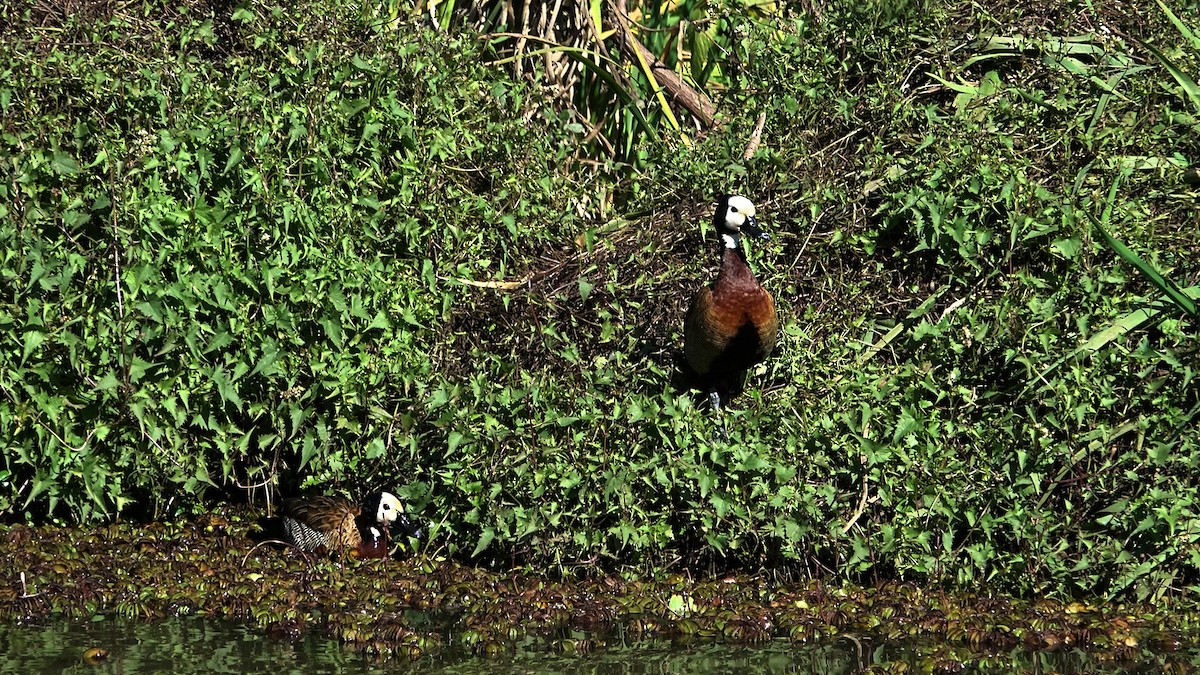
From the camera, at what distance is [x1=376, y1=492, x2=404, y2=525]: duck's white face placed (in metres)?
5.91

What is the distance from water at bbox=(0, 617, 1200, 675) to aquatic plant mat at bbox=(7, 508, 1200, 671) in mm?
28

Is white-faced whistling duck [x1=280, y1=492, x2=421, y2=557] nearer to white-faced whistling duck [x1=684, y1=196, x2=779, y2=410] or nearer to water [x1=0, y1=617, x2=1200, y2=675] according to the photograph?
water [x1=0, y1=617, x2=1200, y2=675]

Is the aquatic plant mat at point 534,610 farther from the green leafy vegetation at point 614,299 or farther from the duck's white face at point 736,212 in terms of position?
the duck's white face at point 736,212

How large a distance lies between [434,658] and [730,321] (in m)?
1.81

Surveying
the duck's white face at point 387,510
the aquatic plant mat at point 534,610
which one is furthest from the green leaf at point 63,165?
the duck's white face at point 387,510

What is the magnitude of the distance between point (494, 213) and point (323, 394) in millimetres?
1310

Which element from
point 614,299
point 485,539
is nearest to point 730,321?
point 614,299

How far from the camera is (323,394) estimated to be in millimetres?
5891

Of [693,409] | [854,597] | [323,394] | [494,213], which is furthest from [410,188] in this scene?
[854,597]

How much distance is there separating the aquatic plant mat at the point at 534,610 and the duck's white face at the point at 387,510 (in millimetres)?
202

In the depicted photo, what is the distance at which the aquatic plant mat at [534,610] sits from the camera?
4793mm

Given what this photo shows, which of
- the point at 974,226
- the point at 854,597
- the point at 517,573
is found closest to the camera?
the point at 854,597

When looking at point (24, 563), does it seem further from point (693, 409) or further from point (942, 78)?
point (942, 78)

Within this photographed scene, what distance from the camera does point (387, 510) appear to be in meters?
5.91
